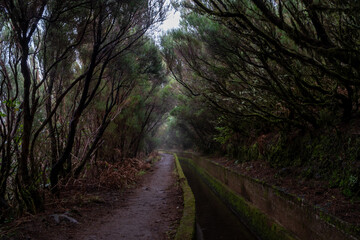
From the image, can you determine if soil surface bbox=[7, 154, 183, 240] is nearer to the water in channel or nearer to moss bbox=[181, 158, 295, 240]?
the water in channel

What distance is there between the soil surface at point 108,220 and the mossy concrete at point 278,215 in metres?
2.03

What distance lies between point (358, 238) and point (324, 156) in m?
2.58

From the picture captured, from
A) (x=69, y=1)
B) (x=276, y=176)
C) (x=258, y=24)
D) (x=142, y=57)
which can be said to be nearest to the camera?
(x=69, y=1)

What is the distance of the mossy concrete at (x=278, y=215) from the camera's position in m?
3.40

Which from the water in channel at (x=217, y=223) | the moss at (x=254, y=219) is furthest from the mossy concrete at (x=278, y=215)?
the water in channel at (x=217, y=223)

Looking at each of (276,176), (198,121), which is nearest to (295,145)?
(276,176)

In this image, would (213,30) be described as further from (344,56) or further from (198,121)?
(198,121)

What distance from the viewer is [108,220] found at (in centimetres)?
502

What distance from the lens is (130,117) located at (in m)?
11.4

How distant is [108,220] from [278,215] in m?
3.63

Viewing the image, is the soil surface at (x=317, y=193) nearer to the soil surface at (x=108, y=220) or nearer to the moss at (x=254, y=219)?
the moss at (x=254, y=219)

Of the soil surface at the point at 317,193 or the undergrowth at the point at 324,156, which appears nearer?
the soil surface at the point at 317,193

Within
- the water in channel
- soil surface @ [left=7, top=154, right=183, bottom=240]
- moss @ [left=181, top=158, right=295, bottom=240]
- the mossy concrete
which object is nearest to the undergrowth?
the mossy concrete

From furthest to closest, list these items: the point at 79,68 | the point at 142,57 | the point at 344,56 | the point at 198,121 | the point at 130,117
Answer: the point at 198,121, the point at 130,117, the point at 142,57, the point at 79,68, the point at 344,56
